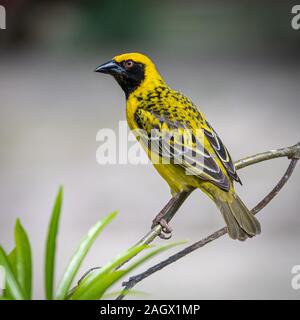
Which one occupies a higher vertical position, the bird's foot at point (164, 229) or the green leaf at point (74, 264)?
the bird's foot at point (164, 229)

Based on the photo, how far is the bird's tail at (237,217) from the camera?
248 centimetres

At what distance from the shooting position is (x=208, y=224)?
5.85m

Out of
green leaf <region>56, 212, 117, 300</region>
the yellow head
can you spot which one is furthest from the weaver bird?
green leaf <region>56, 212, 117, 300</region>

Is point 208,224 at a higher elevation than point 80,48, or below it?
below

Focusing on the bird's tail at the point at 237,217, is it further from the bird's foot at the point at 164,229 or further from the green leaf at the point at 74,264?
the green leaf at the point at 74,264

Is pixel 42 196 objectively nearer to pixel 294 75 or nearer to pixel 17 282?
pixel 294 75

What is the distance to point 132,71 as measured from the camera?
2.51 metres

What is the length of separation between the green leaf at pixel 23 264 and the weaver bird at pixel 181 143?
107 cm

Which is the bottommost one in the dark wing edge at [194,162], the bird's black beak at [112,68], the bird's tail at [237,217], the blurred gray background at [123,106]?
the bird's tail at [237,217]

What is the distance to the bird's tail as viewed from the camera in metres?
2.48

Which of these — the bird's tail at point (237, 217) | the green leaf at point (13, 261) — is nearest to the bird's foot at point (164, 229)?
the bird's tail at point (237, 217)

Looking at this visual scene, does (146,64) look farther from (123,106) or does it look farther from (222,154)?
(123,106)
